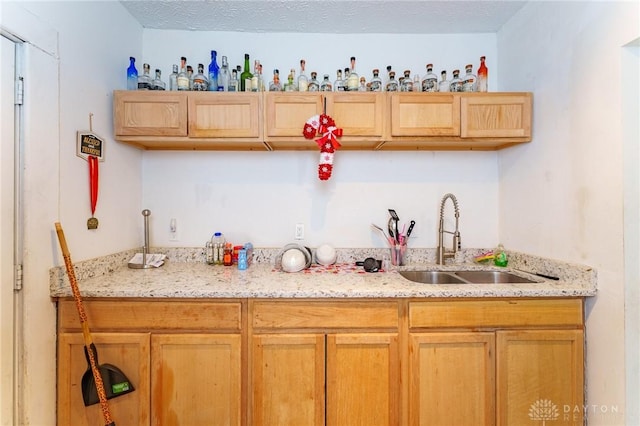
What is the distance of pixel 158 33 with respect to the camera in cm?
210

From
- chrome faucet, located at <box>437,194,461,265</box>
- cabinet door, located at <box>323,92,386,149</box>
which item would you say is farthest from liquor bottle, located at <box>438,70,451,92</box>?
chrome faucet, located at <box>437,194,461,265</box>

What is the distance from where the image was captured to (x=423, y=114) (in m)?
1.79

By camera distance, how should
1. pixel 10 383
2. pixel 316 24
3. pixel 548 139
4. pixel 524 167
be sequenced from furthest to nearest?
pixel 316 24 < pixel 524 167 < pixel 548 139 < pixel 10 383

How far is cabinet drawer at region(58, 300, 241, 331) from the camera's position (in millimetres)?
1418

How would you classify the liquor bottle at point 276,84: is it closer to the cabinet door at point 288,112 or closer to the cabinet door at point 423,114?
the cabinet door at point 288,112

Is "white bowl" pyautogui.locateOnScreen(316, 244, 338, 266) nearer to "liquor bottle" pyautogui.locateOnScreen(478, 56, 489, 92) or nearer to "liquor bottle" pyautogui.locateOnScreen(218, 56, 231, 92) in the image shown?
"liquor bottle" pyautogui.locateOnScreen(218, 56, 231, 92)

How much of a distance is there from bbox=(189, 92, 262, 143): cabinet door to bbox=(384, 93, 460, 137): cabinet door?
812 millimetres

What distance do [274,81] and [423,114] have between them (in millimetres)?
934

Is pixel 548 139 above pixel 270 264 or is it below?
above

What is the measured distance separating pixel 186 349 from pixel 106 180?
3.52ft

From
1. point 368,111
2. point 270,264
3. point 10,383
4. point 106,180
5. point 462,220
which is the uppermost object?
point 368,111

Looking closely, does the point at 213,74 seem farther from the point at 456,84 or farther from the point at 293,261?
the point at 456,84

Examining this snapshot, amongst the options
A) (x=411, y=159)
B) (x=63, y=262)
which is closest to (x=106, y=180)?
(x=63, y=262)

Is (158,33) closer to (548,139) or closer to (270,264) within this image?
(270,264)
